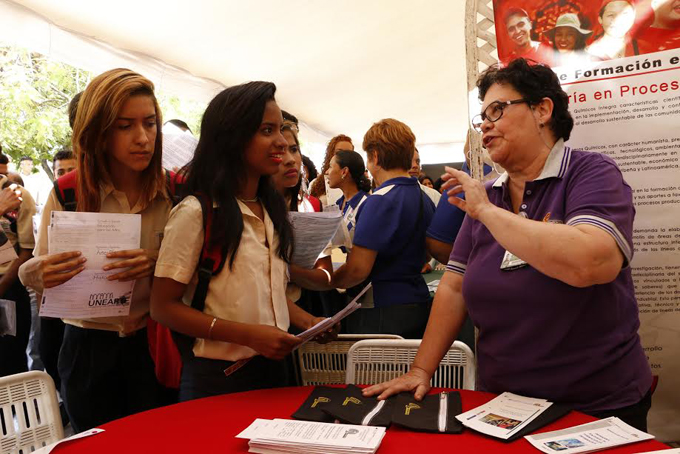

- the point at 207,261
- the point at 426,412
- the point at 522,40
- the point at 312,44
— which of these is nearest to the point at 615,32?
the point at 522,40

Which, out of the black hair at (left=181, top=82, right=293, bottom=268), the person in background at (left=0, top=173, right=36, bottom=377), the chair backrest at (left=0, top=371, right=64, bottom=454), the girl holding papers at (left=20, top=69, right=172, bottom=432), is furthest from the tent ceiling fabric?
the chair backrest at (left=0, top=371, right=64, bottom=454)

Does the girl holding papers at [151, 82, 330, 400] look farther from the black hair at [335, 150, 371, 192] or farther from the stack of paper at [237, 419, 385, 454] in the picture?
the black hair at [335, 150, 371, 192]

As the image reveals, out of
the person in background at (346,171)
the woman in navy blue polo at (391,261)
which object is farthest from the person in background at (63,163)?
the woman in navy blue polo at (391,261)

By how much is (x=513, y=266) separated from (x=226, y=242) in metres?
0.80

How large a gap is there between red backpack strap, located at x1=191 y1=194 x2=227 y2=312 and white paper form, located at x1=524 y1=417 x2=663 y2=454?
0.90 m

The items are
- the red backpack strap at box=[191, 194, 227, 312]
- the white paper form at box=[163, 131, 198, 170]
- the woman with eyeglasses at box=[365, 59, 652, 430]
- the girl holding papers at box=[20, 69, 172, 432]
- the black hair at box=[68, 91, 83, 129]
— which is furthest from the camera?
the white paper form at box=[163, 131, 198, 170]

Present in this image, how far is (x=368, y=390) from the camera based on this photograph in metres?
1.40

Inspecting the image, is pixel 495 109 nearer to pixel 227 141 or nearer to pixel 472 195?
pixel 472 195

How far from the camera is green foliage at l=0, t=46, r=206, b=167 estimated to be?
19.7 feet

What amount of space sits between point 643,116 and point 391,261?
1.16 meters

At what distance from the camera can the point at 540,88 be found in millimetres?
1577

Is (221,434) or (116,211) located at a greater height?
(116,211)

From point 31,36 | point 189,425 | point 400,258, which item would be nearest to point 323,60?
point 31,36

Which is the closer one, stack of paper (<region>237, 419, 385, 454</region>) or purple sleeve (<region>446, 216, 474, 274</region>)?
stack of paper (<region>237, 419, 385, 454</region>)
